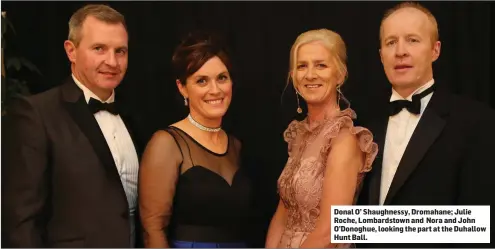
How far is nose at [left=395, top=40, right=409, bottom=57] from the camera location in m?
3.18

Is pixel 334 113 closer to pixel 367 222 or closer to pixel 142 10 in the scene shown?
pixel 367 222

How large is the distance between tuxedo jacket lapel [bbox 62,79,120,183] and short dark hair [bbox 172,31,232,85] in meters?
0.49

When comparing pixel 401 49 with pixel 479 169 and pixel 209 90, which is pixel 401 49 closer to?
pixel 479 169

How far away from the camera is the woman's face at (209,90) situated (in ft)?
10.7

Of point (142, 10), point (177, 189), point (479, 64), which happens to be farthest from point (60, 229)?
point (479, 64)

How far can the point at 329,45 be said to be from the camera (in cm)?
323

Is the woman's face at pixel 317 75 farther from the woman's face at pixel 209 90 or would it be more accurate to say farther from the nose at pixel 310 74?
the woman's face at pixel 209 90

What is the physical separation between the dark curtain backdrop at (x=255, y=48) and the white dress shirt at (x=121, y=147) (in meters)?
0.11

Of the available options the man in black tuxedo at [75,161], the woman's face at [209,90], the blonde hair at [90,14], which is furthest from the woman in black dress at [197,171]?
the blonde hair at [90,14]

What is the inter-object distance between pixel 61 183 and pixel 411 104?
5.84 feet

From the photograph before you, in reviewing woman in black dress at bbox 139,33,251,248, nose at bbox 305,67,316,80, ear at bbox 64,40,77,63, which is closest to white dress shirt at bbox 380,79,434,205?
nose at bbox 305,67,316,80

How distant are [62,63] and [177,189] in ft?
2.95
